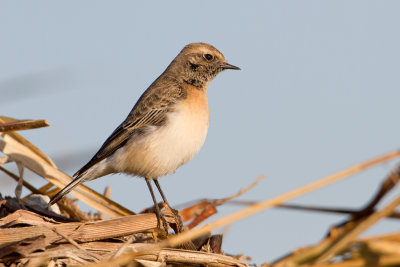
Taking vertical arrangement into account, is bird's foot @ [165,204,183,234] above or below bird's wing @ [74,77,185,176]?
below

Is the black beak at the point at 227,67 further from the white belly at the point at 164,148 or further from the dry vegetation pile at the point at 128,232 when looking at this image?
the dry vegetation pile at the point at 128,232

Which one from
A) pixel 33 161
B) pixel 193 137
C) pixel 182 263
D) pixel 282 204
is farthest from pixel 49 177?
pixel 282 204

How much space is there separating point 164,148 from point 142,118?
2.13ft

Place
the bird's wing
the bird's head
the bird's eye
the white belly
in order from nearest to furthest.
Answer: the white belly
the bird's wing
the bird's head
the bird's eye

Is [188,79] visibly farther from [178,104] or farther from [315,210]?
[315,210]

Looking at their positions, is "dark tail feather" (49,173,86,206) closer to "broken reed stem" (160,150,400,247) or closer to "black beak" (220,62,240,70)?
"black beak" (220,62,240,70)

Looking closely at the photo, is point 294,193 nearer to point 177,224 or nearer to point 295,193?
point 295,193

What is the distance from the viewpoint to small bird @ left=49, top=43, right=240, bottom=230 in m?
7.79

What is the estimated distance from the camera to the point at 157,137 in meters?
7.86

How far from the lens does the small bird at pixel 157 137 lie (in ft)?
25.6

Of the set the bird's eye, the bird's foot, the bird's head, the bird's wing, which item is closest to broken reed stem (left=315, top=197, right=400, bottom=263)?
the bird's foot

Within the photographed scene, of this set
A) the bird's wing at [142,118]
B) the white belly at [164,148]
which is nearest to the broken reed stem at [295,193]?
the white belly at [164,148]

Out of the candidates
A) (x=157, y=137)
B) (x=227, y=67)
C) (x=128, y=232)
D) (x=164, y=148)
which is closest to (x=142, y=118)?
(x=157, y=137)

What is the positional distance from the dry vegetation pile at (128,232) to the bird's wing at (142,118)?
1016mm
